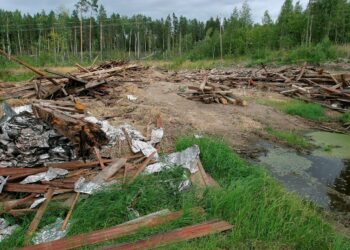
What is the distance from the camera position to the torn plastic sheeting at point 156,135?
253 inches

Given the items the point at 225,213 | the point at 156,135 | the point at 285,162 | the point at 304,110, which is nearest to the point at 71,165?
the point at 156,135

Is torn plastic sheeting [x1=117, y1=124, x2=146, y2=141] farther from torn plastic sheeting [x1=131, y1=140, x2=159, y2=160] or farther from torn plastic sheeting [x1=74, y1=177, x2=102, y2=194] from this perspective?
torn plastic sheeting [x1=74, y1=177, x2=102, y2=194]

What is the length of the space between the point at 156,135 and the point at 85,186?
7.44 feet

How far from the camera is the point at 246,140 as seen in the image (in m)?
7.96

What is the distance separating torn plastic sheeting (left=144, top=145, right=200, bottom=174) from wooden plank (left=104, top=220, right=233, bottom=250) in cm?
131

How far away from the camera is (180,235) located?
3844 mm

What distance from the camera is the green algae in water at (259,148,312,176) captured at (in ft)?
21.4

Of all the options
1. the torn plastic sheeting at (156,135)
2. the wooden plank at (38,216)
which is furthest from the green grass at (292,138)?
the wooden plank at (38,216)

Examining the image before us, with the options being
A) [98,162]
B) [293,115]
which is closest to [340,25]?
[293,115]

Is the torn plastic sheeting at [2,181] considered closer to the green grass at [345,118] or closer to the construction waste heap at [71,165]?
the construction waste heap at [71,165]

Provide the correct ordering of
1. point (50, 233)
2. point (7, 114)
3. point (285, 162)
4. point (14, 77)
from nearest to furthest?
point (50, 233)
point (7, 114)
point (285, 162)
point (14, 77)

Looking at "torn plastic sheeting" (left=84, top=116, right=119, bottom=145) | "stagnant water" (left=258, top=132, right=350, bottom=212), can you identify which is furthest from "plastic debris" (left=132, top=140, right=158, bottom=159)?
"stagnant water" (left=258, top=132, right=350, bottom=212)

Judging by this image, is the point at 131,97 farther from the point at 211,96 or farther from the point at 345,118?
the point at 345,118

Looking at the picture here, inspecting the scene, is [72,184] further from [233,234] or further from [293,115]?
[293,115]
